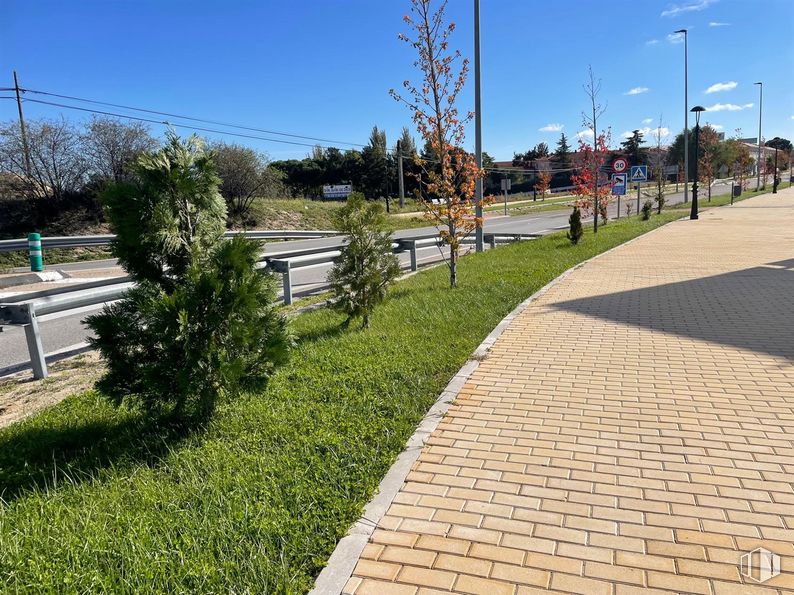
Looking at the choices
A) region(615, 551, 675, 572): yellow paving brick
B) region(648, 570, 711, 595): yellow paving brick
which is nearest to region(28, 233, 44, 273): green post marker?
region(615, 551, 675, 572): yellow paving brick

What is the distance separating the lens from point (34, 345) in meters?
5.55

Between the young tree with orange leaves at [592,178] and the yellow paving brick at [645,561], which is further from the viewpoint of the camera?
the young tree with orange leaves at [592,178]

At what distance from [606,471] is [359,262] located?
13.5ft

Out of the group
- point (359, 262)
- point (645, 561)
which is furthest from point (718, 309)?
point (645, 561)

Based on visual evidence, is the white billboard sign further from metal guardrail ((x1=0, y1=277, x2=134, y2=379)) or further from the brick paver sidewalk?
the brick paver sidewalk

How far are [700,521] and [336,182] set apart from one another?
61.8m

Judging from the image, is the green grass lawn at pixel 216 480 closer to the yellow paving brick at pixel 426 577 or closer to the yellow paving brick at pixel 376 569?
the yellow paving brick at pixel 376 569

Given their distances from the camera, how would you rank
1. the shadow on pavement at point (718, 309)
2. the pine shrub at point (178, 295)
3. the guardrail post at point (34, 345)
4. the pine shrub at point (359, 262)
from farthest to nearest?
the pine shrub at point (359, 262)
the shadow on pavement at point (718, 309)
the guardrail post at point (34, 345)
the pine shrub at point (178, 295)

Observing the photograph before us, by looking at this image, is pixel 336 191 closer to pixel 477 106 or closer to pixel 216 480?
pixel 477 106

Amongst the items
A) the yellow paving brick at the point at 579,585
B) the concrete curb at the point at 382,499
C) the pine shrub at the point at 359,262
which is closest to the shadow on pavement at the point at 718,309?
the concrete curb at the point at 382,499

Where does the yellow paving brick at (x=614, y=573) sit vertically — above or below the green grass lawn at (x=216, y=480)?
below

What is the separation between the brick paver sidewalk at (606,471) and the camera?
2523 millimetres

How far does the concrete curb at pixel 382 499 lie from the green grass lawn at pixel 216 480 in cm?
6

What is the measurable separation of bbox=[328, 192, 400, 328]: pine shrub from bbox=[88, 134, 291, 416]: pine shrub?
294 centimetres
